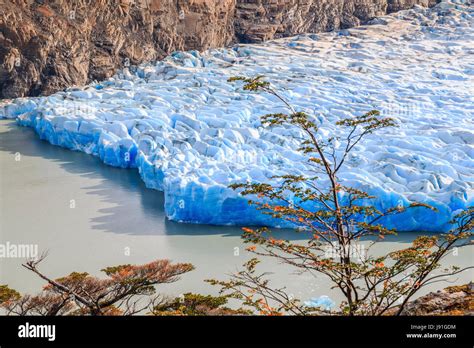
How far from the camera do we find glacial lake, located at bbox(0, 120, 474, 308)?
5.85m

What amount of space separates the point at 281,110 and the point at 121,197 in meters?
3.85

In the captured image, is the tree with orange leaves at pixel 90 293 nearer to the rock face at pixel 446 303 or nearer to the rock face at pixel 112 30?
the rock face at pixel 446 303

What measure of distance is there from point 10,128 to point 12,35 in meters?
3.36

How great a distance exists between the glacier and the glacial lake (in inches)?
13.8

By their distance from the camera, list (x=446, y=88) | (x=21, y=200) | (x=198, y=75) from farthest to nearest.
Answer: (x=198, y=75) < (x=446, y=88) < (x=21, y=200)

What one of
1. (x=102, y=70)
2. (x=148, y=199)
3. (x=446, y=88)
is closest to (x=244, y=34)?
(x=102, y=70)

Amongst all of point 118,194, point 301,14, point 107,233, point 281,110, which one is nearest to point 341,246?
point 107,233

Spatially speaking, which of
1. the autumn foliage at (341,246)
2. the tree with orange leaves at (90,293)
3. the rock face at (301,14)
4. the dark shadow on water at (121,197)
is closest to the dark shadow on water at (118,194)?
the dark shadow on water at (121,197)

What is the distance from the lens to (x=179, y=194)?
24.2ft

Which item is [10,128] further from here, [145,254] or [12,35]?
[145,254]

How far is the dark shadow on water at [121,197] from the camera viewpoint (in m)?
7.20

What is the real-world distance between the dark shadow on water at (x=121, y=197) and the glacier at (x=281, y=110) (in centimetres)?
17

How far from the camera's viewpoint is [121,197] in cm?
852

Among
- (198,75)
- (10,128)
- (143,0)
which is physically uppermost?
(143,0)
